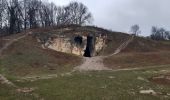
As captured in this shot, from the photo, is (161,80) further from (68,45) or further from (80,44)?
(80,44)

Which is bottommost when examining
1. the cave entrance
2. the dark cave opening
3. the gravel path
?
the gravel path

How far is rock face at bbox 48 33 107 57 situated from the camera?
72.6m

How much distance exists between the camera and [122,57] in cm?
6425

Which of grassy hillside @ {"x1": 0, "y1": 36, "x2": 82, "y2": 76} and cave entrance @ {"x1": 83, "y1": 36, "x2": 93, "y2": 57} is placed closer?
grassy hillside @ {"x1": 0, "y1": 36, "x2": 82, "y2": 76}

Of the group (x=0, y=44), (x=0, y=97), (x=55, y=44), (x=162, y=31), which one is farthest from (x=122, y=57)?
(x=162, y=31)

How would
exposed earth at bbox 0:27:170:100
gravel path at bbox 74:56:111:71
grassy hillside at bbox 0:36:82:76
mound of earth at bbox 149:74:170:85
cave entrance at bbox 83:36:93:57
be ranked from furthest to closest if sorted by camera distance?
1. cave entrance at bbox 83:36:93:57
2. gravel path at bbox 74:56:111:71
3. grassy hillside at bbox 0:36:82:76
4. mound of earth at bbox 149:74:170:85
5. exposed earth at bbox 0:27:170:100

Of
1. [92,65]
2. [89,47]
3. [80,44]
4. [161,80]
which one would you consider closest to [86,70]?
[92,65]

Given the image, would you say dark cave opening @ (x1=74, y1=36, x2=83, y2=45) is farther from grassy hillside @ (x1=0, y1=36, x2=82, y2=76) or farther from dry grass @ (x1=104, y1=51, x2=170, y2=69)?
dry grass @ (x1=104, y1=51, x2=170, y2=69)

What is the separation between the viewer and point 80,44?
74750 millimetres

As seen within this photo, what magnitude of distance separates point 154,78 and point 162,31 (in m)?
127

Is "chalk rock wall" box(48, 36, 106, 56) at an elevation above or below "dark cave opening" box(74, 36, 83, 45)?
below

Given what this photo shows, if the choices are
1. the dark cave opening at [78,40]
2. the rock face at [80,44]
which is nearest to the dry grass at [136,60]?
the rock face at [80,44]

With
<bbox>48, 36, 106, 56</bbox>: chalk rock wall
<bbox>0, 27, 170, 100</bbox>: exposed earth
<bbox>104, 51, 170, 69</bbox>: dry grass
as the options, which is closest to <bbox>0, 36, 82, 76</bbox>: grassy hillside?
<bbox>0, 27, 170, 100</bbox>: exposed earth

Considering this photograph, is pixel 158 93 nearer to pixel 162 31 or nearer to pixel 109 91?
pixel 109 91
